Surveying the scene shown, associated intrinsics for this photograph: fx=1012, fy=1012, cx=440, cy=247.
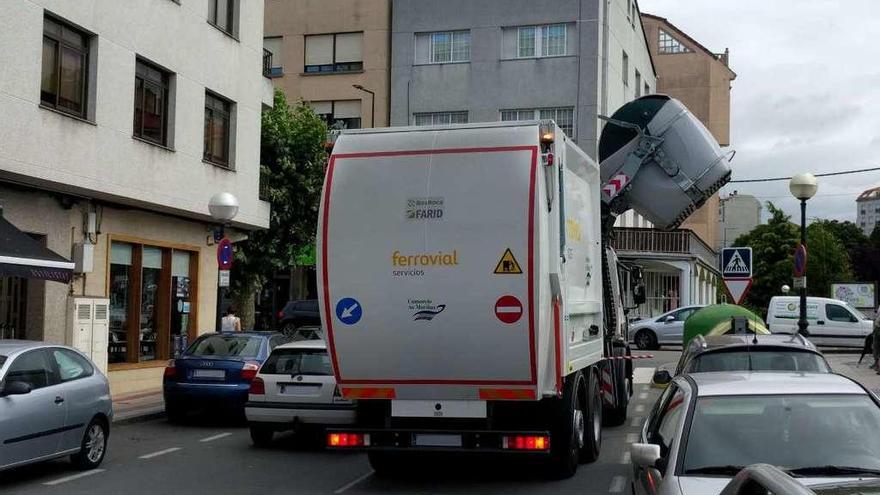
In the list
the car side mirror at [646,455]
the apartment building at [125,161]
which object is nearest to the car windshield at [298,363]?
the apartment building at [125,161]

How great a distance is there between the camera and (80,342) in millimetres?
17812

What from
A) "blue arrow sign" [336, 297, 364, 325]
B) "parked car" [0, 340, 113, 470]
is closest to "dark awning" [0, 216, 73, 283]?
"parked car" [0, 340, 113, 470]

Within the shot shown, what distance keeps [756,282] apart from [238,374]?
178 feet

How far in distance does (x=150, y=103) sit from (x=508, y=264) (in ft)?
41.4

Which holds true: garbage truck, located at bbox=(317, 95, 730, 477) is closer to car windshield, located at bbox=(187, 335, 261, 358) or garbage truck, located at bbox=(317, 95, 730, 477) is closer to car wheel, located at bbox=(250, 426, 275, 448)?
car wheel, located at bbox=(250, 426, 275, 448)

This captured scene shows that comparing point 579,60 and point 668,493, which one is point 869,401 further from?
point 579,60

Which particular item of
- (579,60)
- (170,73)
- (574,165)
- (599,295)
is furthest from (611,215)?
(579,60)

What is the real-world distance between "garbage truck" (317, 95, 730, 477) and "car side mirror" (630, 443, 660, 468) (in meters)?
3.24

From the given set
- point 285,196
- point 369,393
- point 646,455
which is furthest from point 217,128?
point 646,455

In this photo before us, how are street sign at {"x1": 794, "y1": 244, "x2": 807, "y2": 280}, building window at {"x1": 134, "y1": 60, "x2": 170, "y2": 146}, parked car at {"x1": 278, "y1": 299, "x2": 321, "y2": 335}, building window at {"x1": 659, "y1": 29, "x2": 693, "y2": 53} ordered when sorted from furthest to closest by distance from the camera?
1. building window at {"x1": 659, "y1": 29, "x2": 693, "y2": 53}
2. parked car at {"x1": 278, "y1": 299, "x2": 321, "y2": 335}
3. street sign at {"x1": 794, "y1": 244, "x2": 807, "y2": 280}
4. building window at {"x1": 134, "y1": 60, "x2": 170, "y2": 146}

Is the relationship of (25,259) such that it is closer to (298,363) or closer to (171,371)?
(171,371)

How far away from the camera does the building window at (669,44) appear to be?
210 ft

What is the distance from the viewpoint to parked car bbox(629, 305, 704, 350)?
34.0 metres

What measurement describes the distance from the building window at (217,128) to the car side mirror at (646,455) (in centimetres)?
1734
